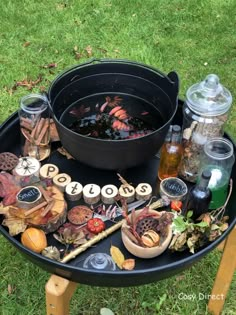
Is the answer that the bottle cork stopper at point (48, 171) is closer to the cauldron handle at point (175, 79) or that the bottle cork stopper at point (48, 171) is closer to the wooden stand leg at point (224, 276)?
the cauldron handle at point (175, 79)

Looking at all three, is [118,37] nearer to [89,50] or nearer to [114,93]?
[89,50]

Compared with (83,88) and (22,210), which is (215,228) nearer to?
(22,210)

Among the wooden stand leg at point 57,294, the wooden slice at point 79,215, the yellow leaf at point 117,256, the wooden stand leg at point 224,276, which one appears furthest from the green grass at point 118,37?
the wooden stand leg at point 57,294

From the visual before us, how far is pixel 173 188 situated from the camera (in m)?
1.75

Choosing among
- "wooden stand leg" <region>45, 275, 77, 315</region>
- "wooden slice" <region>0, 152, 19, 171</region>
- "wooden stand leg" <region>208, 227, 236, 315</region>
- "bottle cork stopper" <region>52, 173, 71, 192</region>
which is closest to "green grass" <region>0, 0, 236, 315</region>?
"wooden stand leg" <region>208, 227, 236, 315</region>

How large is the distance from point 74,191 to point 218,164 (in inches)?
21.3

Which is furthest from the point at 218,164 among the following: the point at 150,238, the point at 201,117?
the point at 150,238

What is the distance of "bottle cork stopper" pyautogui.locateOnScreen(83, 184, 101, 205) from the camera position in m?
1.72

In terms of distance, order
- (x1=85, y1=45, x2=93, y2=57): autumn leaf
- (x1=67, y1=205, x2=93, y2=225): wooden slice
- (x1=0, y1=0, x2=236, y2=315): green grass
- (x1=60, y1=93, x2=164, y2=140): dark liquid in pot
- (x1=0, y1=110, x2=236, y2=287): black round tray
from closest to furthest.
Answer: (x1=0, y1=110, x2=236, y2=287): black round tray
(x1=67, y1=205, x2=93, y2=225): wooden slice
(x1=60, y1=93, x2=164, y2=140): dark liquid in pot
(x1=0, y1=0, x2=236, y2=315): green grass
(x1=85, y1=45, x2=93, y2=57): autumn leaf

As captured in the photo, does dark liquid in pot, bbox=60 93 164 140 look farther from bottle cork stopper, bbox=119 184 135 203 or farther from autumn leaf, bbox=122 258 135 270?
autumn leaf, bbox=122 258 135 270

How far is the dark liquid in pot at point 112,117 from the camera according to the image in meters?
1.88

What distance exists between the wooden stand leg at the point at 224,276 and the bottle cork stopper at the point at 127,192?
0.40 metres

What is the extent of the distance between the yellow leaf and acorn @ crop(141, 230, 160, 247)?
0.31 ft

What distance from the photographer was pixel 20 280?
230 centimetres
